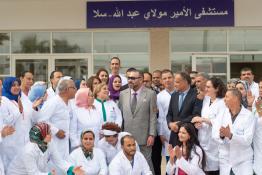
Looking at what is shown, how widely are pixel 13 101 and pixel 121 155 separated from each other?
169 cm

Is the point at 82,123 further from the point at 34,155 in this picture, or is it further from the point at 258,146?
the point at 258,146

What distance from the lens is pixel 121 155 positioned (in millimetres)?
7230

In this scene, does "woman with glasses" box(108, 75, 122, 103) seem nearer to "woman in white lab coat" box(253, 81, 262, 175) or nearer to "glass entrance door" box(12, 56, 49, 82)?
"woman in white lab coat" box(253, 81, 262, 175)

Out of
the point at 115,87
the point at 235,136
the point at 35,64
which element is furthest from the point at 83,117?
the point at 35,64

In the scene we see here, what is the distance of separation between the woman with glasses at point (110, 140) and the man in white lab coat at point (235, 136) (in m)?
1.40

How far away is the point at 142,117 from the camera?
795cm

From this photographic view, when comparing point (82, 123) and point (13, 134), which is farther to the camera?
point (82, 123)

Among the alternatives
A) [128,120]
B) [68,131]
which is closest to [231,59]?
[128,120]

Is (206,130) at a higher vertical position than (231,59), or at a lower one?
lower

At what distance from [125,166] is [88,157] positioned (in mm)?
540

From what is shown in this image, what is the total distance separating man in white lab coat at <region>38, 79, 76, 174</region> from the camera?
23.1ft

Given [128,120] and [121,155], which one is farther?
[128,120]

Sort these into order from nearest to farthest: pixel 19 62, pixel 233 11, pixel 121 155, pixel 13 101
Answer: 1. pixel 13 101
2. pixel 121 155
3. pixel 233 11
4. pixel 19 62

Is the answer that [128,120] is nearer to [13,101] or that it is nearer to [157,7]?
[13,101]
